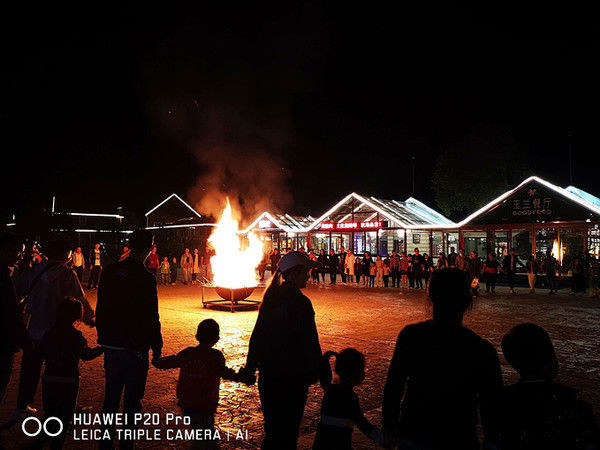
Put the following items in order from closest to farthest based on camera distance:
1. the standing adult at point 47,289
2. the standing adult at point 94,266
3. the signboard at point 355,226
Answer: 1. the standing adult at point 47,289
2. the standing adult at point 94,266
3. the signboard at point 355,226

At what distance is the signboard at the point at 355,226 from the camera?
2573 cm

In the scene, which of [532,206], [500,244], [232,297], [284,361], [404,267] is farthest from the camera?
[500,244]

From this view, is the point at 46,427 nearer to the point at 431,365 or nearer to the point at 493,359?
the point at 431,365

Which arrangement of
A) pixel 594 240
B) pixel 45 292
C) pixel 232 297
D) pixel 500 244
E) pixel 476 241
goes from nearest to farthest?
pixel 45 292, pixel 232 297, pixel 594 240, pixel 500 244, pixel 476 241

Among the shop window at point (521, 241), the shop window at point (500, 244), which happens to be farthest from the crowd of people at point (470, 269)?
the shop window at point (521, 241)

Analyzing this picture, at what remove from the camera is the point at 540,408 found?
2232 millimetres

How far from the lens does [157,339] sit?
3973mm

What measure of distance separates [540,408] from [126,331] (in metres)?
3.03

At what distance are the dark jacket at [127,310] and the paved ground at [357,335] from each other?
116 cm

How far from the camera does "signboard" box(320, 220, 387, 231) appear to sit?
1013 inches

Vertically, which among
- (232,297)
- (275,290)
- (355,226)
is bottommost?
(232,297)

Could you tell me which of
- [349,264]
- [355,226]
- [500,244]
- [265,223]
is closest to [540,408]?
[349,264]

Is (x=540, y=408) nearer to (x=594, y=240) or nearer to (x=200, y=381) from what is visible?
(x=200, y=381)

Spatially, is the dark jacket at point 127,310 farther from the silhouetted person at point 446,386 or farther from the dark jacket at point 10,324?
the silhouetted person at point 446,386
